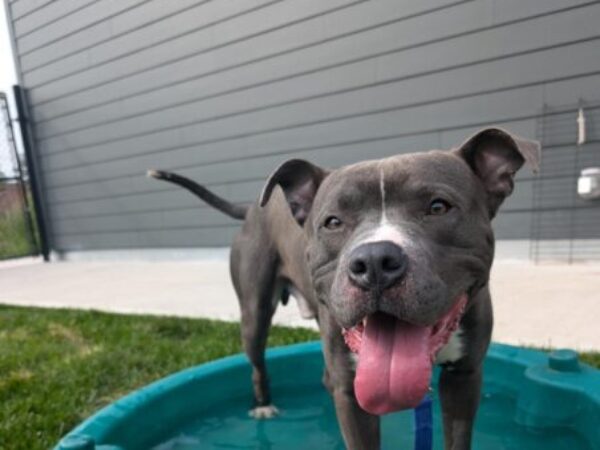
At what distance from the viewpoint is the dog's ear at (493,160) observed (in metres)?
2.03

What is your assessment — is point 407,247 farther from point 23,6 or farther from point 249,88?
point 23,6

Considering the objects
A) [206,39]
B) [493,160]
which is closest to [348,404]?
[493,160]

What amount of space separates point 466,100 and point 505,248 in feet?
4.97

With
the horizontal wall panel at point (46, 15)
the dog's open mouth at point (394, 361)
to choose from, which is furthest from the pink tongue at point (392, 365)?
the horizontal wall panel at point (46, 15)

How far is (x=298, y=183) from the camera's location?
7.91ft

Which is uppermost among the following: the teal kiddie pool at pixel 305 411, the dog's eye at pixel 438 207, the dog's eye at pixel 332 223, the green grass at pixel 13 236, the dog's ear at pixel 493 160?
the dog's ear at pixel 493 160

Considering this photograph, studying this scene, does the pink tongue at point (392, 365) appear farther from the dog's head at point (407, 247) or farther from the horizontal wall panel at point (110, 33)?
the horizontal wall panel at point (110, 33)

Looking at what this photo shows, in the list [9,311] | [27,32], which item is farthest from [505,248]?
[27,32]

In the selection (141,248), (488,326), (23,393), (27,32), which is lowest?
(141,248)

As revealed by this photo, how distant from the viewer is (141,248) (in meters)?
9.30

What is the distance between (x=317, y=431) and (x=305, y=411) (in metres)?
0.28

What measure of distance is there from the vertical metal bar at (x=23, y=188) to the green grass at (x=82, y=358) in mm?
5496

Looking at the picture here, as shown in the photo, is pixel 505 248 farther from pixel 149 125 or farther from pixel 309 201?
pixel 149 125

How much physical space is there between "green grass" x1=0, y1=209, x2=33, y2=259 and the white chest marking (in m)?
10.2
